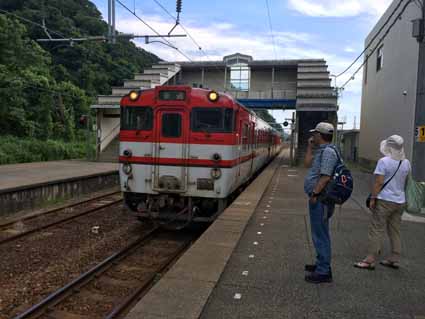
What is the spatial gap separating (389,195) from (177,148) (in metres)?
4.12

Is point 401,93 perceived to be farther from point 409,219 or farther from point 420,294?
point 420,294

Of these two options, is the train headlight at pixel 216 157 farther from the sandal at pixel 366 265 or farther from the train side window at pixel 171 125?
the sandal at pixel 366 265

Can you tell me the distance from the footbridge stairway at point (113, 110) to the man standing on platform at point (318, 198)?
2160cm

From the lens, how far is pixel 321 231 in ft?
14.9

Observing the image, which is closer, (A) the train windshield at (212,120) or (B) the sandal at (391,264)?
(B) the sandal at (391,264)

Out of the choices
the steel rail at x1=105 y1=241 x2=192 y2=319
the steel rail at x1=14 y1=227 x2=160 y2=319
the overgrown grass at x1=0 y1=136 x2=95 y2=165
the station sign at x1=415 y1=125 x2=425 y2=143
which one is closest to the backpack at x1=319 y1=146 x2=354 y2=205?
the steel rail at x1=105 y1=241 x2=192 y2=319

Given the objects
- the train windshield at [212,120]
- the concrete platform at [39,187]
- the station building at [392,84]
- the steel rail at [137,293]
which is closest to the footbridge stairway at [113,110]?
the concrete platform at [39,187]

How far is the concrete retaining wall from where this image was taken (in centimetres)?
1138

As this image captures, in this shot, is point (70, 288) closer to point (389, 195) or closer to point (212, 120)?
point (212, 120)

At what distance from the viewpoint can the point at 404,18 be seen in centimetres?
1814

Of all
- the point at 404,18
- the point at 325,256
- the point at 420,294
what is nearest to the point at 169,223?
the point at 325,256

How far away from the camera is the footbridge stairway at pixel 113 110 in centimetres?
2595

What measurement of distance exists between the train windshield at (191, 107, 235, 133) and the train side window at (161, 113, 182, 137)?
10.9 inches

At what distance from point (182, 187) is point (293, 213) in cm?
276
